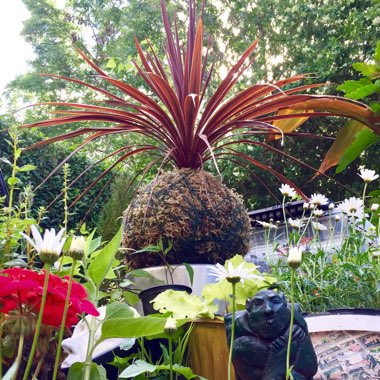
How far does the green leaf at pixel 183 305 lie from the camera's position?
3.36ft

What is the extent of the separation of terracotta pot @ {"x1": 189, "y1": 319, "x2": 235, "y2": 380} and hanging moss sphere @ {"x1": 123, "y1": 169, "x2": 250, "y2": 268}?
1.30 feet

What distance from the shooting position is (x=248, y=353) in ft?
2.52

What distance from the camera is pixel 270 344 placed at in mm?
768

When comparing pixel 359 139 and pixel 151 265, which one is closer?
pixel 151 265

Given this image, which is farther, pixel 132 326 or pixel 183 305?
pixel 183 305

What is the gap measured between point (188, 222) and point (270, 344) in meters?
0.69

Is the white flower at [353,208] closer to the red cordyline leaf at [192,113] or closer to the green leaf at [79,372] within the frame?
the red cordyline leaf at [192,113]

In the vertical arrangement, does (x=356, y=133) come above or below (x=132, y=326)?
above

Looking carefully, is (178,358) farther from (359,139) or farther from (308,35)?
(308,35)

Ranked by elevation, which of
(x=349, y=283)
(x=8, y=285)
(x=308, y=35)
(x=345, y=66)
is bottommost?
(x=349, y=283)

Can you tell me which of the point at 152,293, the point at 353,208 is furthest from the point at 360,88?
the point at 152,293

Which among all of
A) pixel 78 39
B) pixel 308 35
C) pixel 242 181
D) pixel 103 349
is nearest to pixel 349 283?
pixel 103 349

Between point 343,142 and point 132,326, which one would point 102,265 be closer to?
Answer: point 132,326

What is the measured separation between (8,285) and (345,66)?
5859 mm
